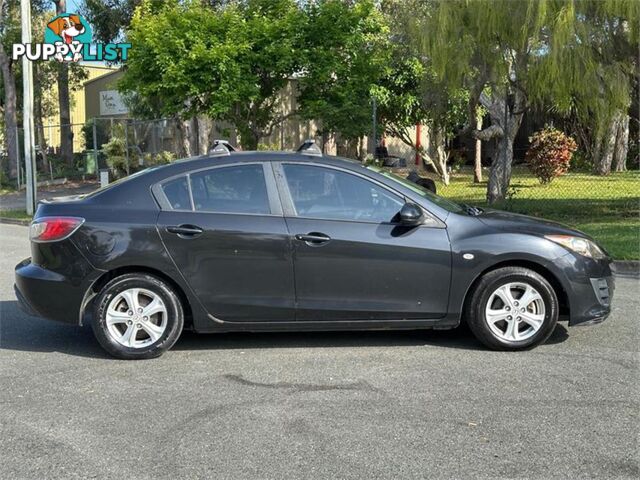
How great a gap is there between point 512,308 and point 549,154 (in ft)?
58.6

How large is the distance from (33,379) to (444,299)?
313 cm

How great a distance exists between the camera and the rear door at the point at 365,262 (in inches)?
219

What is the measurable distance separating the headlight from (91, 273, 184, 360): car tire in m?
3.04

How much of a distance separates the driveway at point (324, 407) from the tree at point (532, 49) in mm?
7320

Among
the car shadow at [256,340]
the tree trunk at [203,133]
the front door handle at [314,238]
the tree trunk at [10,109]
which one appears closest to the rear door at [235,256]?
the front door handle at [314,238]

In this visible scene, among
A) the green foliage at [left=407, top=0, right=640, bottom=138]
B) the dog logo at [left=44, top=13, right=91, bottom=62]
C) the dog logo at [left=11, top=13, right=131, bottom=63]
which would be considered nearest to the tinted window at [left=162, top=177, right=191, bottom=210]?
the green foliage at [left=407, top=0, right=640, bottom=138]

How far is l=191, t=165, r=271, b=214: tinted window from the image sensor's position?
5.70 metres

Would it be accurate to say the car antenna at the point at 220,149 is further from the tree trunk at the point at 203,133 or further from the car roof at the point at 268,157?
the tree trunk at the point at 203,133

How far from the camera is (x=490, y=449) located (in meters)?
3.92

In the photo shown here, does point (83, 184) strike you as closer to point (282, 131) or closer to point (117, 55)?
point (117, 55)

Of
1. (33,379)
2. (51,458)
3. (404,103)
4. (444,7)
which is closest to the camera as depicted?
(51,458)

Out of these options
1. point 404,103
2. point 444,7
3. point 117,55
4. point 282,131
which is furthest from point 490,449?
point 282,131

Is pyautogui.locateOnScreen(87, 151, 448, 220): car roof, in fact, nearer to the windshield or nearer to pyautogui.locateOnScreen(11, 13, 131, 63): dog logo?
the windshield

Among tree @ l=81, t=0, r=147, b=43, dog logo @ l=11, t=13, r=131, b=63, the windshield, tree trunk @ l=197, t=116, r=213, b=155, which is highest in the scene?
tree @ l=81, t=0, r=147, b=43
